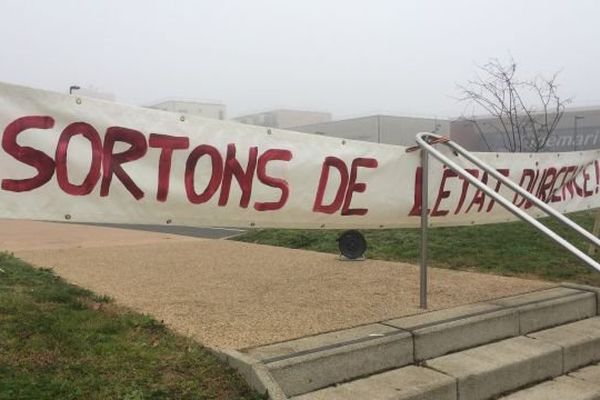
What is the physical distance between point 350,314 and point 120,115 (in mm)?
2414

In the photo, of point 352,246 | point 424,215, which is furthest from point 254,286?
point 352,246

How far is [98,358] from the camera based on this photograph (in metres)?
3.73

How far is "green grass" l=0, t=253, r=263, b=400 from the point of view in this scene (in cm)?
330

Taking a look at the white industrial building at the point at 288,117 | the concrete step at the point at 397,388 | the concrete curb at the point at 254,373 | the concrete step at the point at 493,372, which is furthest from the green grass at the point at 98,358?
the white industrial building at the point at 288,117

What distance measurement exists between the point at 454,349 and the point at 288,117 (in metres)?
52.6

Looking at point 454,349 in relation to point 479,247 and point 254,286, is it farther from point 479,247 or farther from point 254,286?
point 479,247

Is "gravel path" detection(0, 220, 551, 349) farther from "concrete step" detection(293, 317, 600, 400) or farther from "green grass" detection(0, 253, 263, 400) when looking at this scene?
"concrete step" detection(293, 317, 600, 400)

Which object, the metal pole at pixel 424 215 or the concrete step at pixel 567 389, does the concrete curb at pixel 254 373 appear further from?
the metal pole at pixel 424 215

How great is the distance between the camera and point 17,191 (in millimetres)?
3486

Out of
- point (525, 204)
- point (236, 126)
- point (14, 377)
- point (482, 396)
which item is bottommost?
point (482, 396)

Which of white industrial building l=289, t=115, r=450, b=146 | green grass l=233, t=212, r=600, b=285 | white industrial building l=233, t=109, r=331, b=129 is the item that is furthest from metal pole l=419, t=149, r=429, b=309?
white industrial building l=233, t=109, r=331, b=129

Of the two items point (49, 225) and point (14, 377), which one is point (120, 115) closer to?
point (14, 377)

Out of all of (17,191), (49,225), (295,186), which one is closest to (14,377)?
(17,191)

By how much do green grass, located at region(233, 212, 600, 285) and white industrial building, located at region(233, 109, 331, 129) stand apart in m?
37.0
